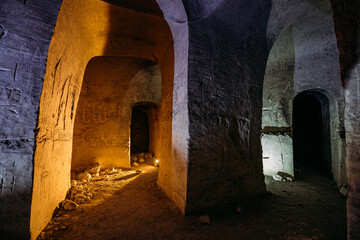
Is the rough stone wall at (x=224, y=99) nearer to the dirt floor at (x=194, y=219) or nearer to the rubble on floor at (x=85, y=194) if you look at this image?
the dirt floor at (x=194, y=219)

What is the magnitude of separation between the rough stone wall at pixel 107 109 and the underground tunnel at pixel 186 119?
1.09m

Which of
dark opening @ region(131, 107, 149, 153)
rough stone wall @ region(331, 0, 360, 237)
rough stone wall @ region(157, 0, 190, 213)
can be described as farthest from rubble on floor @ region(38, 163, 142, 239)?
dark opening @ region(131, 107, 149, 153)

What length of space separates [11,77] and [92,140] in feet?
13.8

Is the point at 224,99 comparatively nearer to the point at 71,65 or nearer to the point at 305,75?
the point at 71,65

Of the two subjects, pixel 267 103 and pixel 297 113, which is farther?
pixel 297 113

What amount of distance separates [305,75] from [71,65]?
6.21 meters

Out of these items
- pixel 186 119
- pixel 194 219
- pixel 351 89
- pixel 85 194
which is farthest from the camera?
pixel 85 194

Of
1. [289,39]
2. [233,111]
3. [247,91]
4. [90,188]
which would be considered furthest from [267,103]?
[90,188]

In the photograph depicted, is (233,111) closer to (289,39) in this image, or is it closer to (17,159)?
(17,159)

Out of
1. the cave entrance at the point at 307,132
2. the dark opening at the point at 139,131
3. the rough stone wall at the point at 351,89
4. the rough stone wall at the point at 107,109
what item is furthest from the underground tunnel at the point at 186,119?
the dark opening at the point at 139,131

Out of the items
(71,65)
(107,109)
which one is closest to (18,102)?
(71,65)

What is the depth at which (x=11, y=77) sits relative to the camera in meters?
1.86

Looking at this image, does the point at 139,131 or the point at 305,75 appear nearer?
the point at 305,75

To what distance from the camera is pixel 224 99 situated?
9.35 feet
